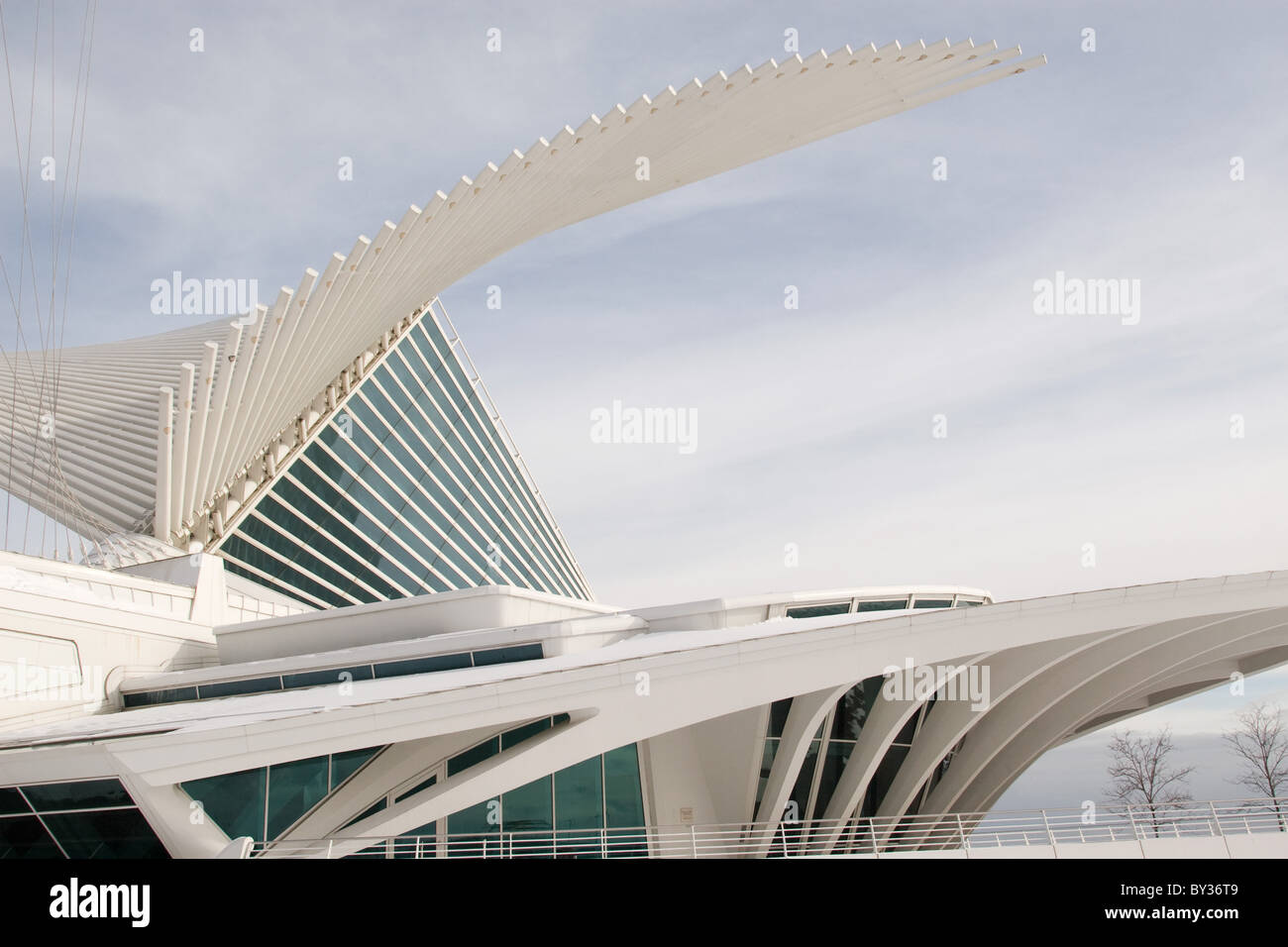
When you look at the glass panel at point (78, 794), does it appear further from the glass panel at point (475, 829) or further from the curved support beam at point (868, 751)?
the curved support beam at point (868, 751)

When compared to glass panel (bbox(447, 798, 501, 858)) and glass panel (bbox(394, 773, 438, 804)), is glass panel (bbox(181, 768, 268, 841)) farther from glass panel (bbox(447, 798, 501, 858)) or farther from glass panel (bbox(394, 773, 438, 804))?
glass panel (bbox(447, 798, 501, 858))

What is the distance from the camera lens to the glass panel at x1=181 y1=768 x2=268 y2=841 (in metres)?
14.1

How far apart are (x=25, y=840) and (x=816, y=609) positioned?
15.7m

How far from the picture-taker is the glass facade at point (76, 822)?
13.8 meters

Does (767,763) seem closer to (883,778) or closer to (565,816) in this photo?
(565,816)

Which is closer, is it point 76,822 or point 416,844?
point 76,822

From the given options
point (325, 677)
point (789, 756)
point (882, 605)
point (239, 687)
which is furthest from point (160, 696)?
point (882, 605)

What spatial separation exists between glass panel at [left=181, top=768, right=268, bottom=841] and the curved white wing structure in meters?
16.2

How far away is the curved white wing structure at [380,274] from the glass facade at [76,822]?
1516 centimetres

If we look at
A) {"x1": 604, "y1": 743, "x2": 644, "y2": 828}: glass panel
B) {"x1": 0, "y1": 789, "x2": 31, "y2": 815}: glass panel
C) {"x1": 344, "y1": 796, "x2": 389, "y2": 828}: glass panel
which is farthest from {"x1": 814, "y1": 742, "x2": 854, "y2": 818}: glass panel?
{"x1": 0, "y1": 789, "x2": 31, "y2": 815}: glass panel

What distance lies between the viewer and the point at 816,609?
77.6 ft

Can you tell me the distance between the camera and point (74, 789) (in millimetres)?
13836
